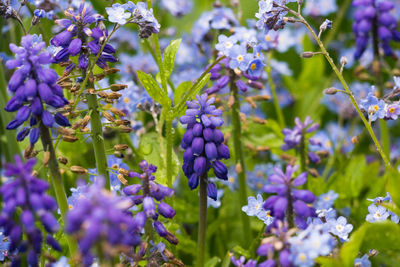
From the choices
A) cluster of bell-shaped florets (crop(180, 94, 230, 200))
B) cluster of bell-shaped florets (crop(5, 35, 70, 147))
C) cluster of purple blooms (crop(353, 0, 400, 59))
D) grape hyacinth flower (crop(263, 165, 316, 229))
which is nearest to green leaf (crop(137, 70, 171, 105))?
cluster of bell-shaped florets (crop(180, 94, 230, 200))

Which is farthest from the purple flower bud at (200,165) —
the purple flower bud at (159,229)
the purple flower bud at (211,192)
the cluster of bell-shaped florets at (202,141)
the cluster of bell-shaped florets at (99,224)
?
the cluster of bell-shaped florets at (99,224)

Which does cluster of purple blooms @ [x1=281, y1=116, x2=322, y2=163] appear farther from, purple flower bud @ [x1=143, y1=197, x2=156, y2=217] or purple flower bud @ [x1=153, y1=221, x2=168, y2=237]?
purple flower bud @ [x1=143, y1=197, x2=156, y2=217]

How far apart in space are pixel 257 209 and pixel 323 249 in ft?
2.37

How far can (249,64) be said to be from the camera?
3.14 metres

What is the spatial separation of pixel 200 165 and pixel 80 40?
84cm

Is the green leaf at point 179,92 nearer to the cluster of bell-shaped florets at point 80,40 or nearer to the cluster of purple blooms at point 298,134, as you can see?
the cluster of bell-shaped florets at point 80,40

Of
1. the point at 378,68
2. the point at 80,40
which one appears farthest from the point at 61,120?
the point at 378,68

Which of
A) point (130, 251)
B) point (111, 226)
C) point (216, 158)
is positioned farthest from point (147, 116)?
point (111, 226)

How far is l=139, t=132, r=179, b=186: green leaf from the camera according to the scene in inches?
130

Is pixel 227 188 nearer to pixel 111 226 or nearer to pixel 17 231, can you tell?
pixel 17 231

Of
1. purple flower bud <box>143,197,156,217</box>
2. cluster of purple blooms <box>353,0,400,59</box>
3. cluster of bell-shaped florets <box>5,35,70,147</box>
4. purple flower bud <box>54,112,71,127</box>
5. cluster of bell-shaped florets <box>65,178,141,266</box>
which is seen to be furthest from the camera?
cluster of purple blooms <box>353,0,400,59</box>

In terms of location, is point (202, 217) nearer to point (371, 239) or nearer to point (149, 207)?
point (149, 207)

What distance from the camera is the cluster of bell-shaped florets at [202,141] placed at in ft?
8.61

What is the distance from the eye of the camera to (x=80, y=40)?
264 centimetres
